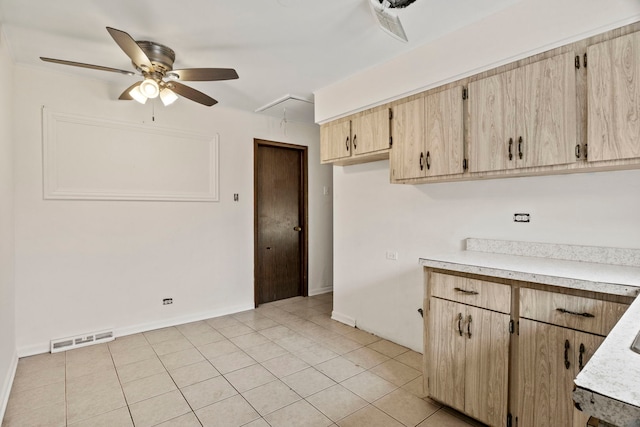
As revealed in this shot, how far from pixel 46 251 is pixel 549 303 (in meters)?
3.87

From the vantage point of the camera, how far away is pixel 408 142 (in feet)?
8.77

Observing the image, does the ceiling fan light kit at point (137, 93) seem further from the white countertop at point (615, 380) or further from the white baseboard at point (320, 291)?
the white baseboard at point (320, 291)

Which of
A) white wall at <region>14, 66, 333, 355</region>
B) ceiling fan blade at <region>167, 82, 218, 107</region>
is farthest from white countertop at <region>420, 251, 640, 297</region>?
white wall at <region>14, 66, 333, 355</region>

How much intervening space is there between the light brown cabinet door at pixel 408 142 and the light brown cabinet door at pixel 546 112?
696 mm

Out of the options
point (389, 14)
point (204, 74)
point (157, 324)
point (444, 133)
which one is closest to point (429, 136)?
point (444, 133)

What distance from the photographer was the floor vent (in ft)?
9.75

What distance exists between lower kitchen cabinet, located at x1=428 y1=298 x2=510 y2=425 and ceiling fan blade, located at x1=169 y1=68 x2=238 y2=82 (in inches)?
83.8

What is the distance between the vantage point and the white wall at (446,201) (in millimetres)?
1918

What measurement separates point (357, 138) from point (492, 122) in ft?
4.13

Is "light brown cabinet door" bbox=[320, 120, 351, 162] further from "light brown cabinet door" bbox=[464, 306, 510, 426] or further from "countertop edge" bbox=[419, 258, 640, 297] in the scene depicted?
"light brown cabinet door" bbox=[464, 306, 510, 426]

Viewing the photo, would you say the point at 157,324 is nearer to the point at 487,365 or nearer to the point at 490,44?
the point at 487,365

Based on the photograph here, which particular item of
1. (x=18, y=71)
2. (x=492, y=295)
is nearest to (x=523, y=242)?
(x=492, y=295)

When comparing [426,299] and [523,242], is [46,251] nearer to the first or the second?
[426,299]

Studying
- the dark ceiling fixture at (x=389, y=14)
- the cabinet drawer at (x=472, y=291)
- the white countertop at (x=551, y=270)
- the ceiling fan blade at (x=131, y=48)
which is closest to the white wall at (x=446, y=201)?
the white countertop at (x=551, y=270)
